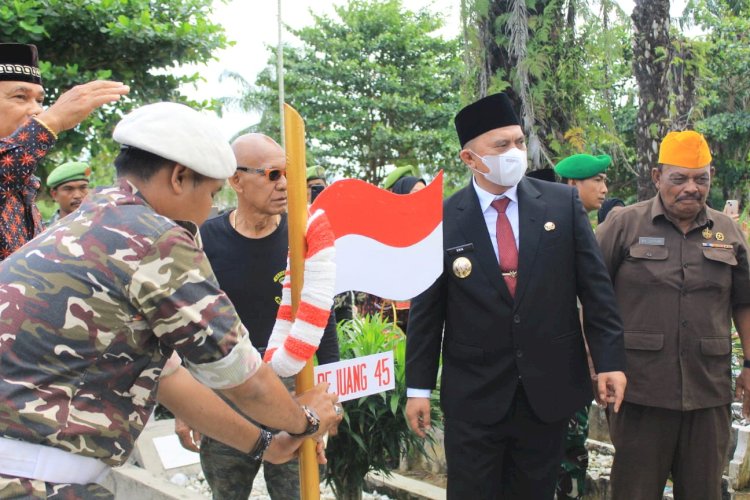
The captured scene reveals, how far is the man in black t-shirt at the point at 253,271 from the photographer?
11.2ft

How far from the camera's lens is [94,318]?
178cm

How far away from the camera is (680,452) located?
3748mm

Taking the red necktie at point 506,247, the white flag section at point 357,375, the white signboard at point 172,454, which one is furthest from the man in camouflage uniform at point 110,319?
the white signboard at point 172,454

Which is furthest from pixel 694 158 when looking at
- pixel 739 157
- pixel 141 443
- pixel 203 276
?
pixel 739 157

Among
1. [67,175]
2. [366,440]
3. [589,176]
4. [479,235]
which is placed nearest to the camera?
[479,235]

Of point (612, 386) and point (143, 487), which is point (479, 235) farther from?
point (143, 487)

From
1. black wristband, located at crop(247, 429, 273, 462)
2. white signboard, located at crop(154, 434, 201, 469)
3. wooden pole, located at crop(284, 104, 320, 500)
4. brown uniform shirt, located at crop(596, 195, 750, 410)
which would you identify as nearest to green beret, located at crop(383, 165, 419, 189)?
white signboard, located at crop(154, 434, 201, 469)

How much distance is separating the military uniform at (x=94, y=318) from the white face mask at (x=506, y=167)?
1835mm

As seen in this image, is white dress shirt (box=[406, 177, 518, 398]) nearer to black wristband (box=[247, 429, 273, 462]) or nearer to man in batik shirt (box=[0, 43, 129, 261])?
black wristband (box=[247, 429, 273, 462])

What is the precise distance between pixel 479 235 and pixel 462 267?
171 millimetres

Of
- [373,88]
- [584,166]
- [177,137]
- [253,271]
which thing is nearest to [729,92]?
[373,88]

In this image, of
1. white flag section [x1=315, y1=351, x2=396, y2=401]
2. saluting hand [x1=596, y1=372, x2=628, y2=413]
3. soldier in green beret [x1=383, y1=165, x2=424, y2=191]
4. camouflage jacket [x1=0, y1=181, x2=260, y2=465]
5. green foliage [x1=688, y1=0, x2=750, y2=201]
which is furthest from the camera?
green foliage [x1=688, y1=0, x2=750, y2=201]

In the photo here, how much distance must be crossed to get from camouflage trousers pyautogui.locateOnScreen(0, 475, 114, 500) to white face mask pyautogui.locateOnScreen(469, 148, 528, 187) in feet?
7.18

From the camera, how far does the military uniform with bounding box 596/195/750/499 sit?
3672mm
